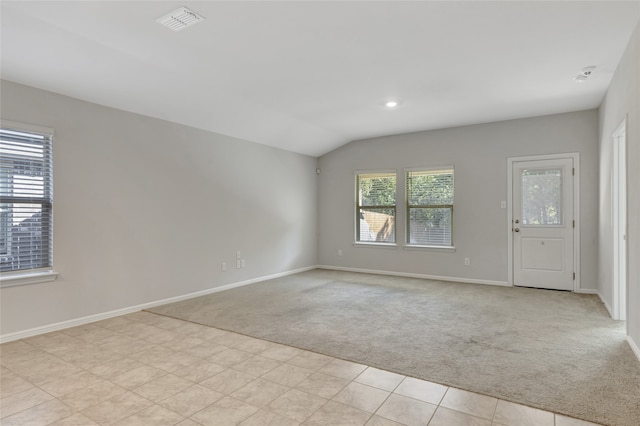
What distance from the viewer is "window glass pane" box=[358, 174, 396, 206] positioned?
680cm

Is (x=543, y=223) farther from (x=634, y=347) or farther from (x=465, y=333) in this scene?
(x=465, y=333)

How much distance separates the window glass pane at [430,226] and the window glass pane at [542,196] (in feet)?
3.90

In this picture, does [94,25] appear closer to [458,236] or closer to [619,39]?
[619,39]

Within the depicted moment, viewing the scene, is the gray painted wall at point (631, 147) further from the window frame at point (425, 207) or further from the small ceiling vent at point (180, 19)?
the small ceiling vent at point (180, 19)

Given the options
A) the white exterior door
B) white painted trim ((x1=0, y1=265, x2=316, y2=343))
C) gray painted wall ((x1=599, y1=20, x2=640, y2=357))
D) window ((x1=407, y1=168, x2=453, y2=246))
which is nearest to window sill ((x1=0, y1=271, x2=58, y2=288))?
white painted trim ((x1=0, y1=265, x2=316, y2=343))

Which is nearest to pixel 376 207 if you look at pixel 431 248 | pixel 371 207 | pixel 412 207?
pixel 371 207

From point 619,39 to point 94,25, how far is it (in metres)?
4.36

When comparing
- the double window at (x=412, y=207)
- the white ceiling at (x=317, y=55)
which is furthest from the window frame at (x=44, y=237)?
the double window at (x=412, y=207)

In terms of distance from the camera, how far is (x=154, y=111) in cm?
437

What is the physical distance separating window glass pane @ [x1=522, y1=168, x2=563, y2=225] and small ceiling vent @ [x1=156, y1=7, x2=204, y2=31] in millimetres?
5104

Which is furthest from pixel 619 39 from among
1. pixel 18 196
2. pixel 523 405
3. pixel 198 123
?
pixel 18 196

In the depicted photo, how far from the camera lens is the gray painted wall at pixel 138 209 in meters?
3.58

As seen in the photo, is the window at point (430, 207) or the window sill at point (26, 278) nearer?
the window sill at point (26, 278)

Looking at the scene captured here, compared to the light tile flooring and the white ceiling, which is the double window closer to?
the white ceiling
